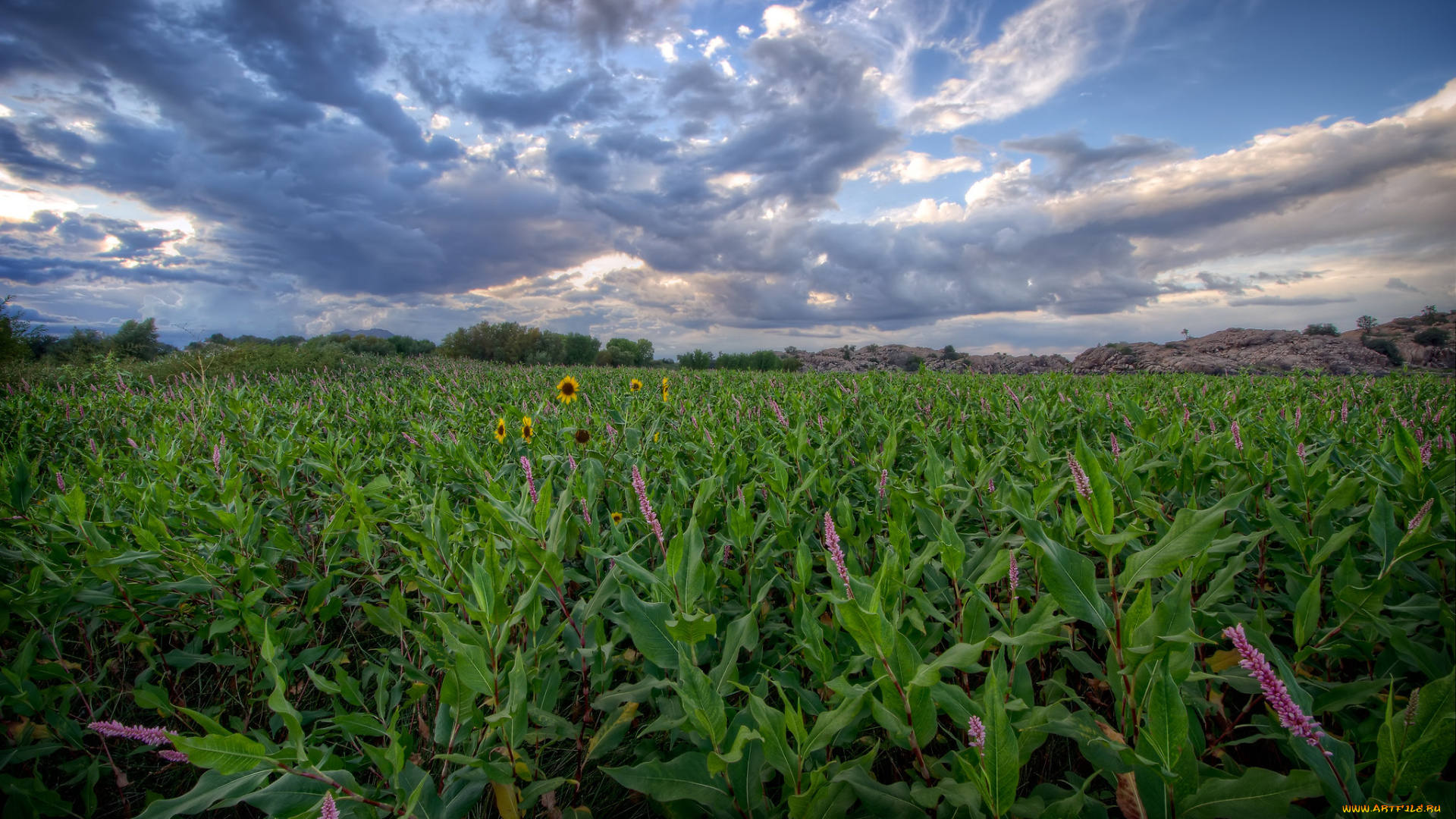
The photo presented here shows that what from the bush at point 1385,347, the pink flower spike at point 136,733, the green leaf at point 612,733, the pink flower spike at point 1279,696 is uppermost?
the bush at point 1385,347

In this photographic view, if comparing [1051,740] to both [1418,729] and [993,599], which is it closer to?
[993,599]

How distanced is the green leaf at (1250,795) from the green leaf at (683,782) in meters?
0.73

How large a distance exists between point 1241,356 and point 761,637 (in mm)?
18868

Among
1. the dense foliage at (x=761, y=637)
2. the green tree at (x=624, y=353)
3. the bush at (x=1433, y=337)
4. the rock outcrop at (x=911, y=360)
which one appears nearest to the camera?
the dense foliage at (x=761, y=637)

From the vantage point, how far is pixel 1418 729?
0.76 metres

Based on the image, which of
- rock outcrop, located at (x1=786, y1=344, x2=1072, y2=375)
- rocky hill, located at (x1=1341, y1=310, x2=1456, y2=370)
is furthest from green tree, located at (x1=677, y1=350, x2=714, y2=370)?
rocky hill, located at (x1=1341, y1=310, x2=1456, y2=370)

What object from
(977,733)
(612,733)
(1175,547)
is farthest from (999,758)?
(612,733)

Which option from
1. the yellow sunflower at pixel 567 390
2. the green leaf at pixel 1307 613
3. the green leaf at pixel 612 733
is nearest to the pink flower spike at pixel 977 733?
the green leaf at pixel 612 733

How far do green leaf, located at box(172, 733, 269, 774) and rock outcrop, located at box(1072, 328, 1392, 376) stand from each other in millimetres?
13365

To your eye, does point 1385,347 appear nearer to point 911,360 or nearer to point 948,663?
point 911,360

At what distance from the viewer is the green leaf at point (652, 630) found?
1.08 meters

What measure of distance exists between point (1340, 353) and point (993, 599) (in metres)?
17.2

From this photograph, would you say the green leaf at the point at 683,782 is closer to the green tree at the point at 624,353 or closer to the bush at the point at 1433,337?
the bush at the point at 1433,337

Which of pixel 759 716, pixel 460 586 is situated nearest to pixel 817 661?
pixel 759 716
